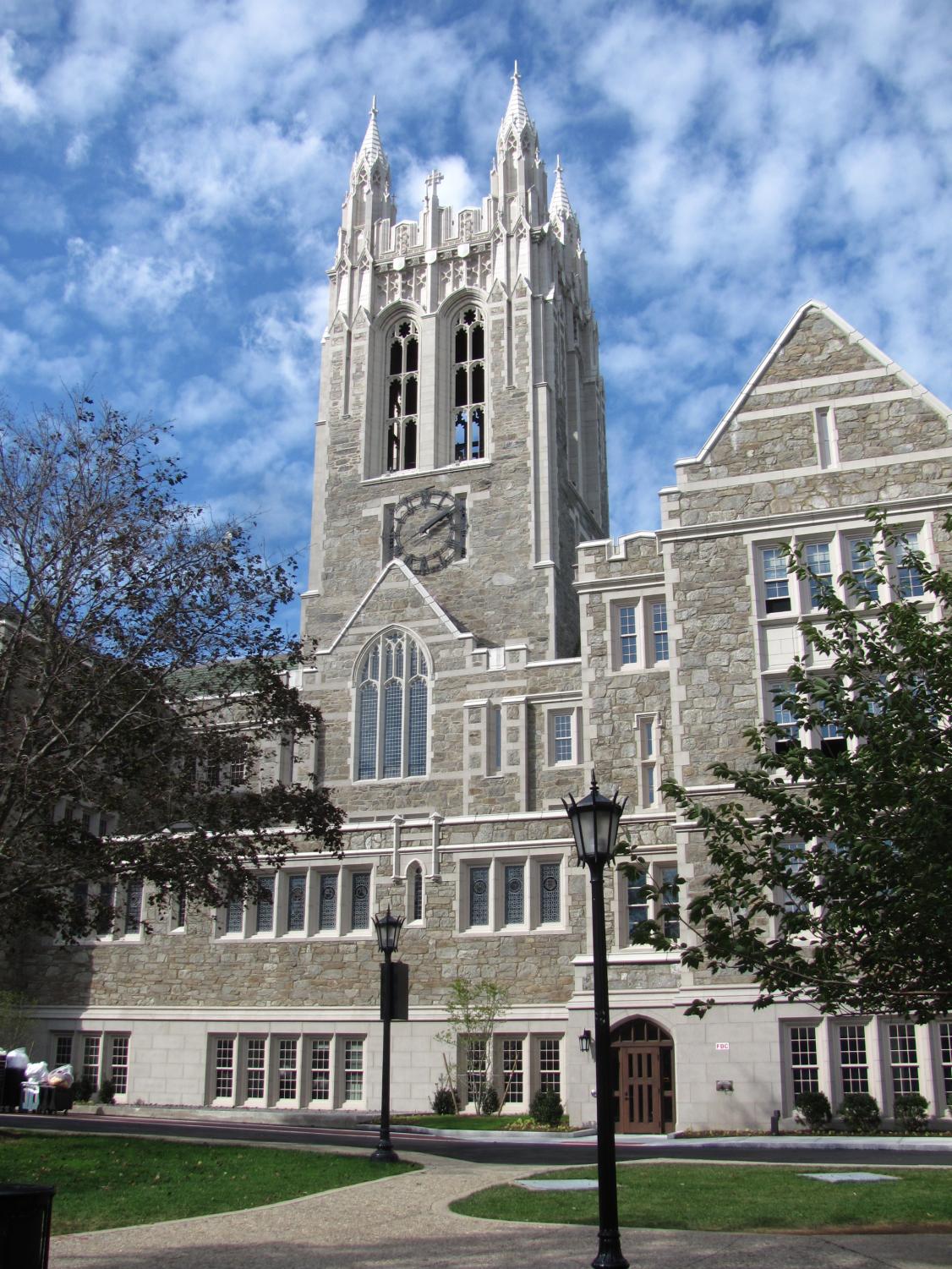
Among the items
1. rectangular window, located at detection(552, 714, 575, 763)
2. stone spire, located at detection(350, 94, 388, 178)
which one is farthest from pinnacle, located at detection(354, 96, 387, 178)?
rectangular window, located at detection(552, 714, 575, 763)

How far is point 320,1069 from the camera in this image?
35.0 metres

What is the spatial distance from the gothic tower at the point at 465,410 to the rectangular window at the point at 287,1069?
1626 cm

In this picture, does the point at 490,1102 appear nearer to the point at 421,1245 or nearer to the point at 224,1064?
the point at 224,1064

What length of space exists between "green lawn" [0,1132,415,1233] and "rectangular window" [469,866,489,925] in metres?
14.6

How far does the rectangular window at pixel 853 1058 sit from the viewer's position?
1052 inches

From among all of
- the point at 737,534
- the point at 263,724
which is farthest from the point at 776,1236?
the point at 737,534

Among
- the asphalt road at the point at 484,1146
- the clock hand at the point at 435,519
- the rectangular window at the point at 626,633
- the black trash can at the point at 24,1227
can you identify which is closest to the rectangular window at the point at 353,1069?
the asphalt road at the point at 484,1146

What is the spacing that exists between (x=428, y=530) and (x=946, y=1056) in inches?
1160

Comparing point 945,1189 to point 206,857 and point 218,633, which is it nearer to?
point 206,857

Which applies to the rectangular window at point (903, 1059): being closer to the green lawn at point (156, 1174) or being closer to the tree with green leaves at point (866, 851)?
the green lawn at point (156, 1174)

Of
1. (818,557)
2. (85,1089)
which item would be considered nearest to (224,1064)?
(85,1089)

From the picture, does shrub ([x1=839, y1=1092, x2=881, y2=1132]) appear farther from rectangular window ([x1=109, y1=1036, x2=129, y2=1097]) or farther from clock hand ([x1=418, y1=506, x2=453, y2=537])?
clock hand ([x1=418, y1=506, x2=453, y2=537])

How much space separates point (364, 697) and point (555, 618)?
7730 millimetres

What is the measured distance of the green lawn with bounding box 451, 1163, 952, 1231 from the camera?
1298 centimetres
